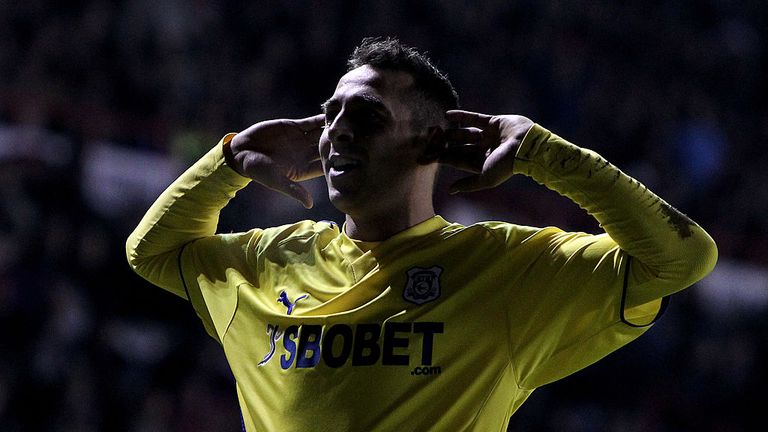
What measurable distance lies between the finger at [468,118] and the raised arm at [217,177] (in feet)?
1.43

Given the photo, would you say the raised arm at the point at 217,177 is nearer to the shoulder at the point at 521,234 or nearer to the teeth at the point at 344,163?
the teeth at the point at 344,163

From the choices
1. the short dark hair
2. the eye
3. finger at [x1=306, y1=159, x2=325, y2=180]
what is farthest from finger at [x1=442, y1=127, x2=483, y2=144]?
finger at [x1=306, y1=159, x2=325, y2=180]

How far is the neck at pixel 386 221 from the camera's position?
3262 millimetres

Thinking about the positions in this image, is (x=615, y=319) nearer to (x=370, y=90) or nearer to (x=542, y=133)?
(x=542, y=133)

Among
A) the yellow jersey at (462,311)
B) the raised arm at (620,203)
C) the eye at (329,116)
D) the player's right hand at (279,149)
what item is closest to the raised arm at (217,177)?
the player's right hand at (279,149)

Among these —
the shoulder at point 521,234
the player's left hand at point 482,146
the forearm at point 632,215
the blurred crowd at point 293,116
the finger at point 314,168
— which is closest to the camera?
the forearm at point 632,215

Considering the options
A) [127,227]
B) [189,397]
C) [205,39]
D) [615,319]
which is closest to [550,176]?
[615,319]

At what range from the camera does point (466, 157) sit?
10.3 ft

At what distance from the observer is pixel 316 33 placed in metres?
8.80

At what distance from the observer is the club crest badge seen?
3043 mm

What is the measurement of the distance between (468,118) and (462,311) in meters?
0.56

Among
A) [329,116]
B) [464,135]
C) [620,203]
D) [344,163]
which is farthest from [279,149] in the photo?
[620,203]

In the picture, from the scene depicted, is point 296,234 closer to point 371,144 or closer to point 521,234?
point 371,144

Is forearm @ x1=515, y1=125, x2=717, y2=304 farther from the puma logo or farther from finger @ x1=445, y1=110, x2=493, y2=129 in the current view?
the puma logo
